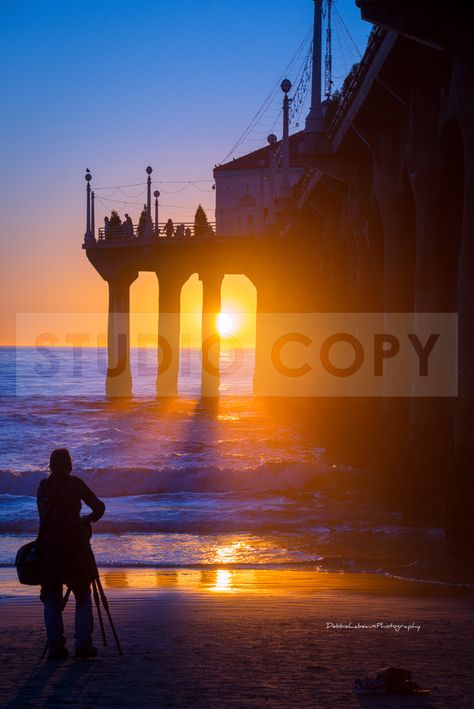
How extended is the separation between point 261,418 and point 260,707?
150 feet


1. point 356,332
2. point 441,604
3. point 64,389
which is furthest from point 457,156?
point 64,389

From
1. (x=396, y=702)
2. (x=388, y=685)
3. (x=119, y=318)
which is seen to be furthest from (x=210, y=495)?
(x=119, y=318)

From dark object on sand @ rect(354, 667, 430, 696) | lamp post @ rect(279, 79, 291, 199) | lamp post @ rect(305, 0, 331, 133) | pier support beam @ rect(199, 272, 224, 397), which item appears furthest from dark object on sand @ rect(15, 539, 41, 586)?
pier support beam @ rect(199, 272, 224, 397)

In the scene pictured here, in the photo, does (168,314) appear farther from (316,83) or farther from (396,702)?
(396,702)

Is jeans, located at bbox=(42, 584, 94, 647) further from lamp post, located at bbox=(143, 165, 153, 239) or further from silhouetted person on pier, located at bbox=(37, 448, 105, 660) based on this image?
lamp post, located at bbox=(143, 165, 153, 239)

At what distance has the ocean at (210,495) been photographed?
14180 millimetres

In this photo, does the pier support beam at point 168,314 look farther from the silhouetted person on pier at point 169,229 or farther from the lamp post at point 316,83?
the lamp post at point 316,83

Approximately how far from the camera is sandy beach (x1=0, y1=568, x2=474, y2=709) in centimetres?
600

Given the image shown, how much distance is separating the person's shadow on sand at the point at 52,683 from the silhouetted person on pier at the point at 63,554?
0.18 m

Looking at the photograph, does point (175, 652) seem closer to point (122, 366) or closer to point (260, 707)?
point (260, 707)

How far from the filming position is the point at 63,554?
7105mm

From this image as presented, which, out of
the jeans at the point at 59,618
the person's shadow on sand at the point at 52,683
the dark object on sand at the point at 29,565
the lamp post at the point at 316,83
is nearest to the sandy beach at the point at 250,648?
the person's shadow on sand at the point at 52,683

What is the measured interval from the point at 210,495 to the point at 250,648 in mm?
15966

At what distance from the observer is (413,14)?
43.4ft
